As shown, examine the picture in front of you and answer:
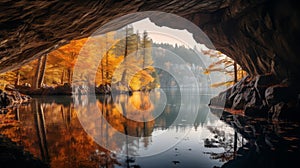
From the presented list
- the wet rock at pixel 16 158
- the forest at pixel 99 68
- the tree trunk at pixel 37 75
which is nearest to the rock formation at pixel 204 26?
the wet rock at pixel 16 158

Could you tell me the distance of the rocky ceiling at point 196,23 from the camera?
5.50 m

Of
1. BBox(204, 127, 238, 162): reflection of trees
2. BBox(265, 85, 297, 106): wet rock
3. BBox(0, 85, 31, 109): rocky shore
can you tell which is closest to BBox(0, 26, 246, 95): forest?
BBox(0, 85, 31, 109): rocky shore

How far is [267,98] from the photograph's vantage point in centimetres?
981

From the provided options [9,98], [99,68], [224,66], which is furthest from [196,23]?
[99,68]

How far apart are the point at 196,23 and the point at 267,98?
681 cm

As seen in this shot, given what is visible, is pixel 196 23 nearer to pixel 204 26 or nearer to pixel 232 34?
pixel 204 26

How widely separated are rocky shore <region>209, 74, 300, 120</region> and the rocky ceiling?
0.70m

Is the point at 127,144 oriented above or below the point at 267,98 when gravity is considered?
below

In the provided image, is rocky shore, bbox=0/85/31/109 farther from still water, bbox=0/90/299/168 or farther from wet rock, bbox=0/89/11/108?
still water, bbox=0/90/299/168

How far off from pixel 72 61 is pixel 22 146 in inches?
903

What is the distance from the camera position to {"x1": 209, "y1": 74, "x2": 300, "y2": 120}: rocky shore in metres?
8.91

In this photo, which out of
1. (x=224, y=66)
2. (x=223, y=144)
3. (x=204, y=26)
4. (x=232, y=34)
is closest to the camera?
(x=223, y=144)

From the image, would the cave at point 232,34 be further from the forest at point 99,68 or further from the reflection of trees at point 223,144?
the forest at point 99,68

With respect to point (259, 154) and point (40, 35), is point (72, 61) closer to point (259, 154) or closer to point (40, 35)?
point (40, 35)
